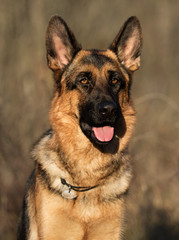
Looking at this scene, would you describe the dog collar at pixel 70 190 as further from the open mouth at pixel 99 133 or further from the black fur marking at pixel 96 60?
the black fur marking at pixel 96 60

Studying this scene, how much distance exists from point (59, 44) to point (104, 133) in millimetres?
1127

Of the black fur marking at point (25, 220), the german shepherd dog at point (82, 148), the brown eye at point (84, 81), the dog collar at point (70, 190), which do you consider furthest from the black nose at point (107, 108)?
the black fur marking at point (25, 220)

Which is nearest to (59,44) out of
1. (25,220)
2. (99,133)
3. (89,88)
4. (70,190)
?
(89,88)

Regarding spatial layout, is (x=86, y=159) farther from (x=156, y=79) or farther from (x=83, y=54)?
(x=156, y=79)

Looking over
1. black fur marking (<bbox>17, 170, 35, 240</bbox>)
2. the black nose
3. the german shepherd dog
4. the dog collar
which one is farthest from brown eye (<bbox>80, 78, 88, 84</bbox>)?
black fur marking (<bbox>17, 170, 35, 240</bbox>)

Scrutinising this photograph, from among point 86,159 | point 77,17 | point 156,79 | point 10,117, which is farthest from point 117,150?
point 156,79

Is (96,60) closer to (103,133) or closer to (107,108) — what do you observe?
(107,108)

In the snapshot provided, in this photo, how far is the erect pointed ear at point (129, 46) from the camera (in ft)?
13.4

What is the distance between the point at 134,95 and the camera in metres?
8.41

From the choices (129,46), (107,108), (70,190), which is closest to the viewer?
(107,108)

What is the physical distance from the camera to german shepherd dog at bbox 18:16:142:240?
11.5 feet

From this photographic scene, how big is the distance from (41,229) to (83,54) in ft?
6.46

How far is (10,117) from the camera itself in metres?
5.86

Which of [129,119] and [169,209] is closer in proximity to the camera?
[129,119]
